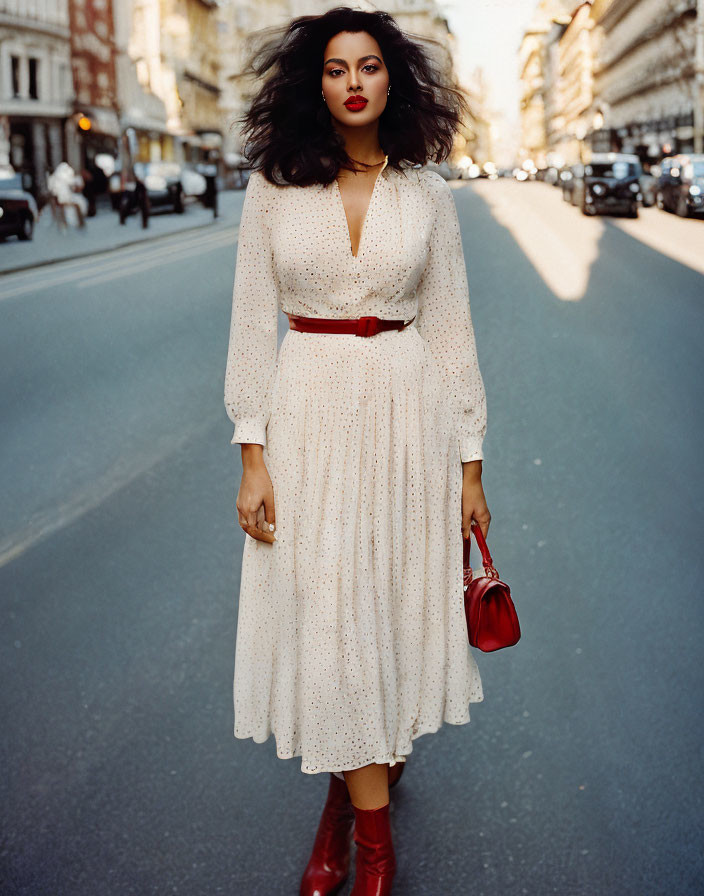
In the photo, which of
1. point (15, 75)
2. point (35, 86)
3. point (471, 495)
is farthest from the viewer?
point (35, 86)

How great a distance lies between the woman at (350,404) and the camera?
7.22ft

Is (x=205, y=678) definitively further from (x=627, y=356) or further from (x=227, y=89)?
(x=227, y=89)

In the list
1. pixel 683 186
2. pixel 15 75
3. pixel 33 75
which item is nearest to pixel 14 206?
pixel 683 186

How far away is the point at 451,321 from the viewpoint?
7.74 ft

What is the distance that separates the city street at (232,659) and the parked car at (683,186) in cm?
1666

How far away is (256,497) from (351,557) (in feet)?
0.82

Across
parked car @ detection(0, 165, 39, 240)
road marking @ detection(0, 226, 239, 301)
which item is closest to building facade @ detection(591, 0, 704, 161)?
road marking @ detection(0, 226, 239, 301)

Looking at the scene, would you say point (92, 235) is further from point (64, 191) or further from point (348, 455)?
point (348, 455)

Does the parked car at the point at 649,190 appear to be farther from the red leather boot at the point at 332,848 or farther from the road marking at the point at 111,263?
the red leather boot at the point at 332,848

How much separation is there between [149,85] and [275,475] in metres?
62.1

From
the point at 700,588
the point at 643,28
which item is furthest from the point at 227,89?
the point at 700,588

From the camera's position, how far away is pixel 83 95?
46469 mm

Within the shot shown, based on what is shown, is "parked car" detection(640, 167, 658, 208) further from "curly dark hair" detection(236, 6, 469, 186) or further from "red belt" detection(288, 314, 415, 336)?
"red belt" detection(288, 314, 415, 336)

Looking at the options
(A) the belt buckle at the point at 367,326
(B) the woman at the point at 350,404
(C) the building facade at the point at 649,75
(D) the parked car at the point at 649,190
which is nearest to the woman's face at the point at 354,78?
(B) the woman at the point at 350,404
